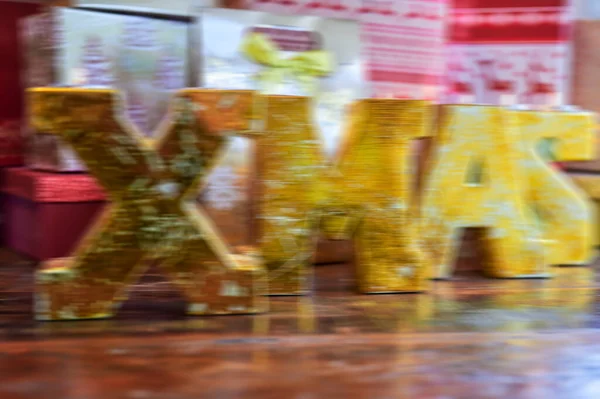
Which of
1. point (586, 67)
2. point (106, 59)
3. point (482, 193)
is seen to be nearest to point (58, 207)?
point (106, 59)

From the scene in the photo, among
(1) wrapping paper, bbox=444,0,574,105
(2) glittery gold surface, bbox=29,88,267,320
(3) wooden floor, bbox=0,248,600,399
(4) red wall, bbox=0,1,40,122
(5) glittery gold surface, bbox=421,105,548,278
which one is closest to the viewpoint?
(3) wooden floor, bbox=0,248,600,399

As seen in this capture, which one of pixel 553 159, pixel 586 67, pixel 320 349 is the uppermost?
pixel 586 67

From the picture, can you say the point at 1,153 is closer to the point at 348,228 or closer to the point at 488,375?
the point at 348,228

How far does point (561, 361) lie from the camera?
0.53 meters

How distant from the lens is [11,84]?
3.18ft

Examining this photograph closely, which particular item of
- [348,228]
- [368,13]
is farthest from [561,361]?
[368,13]

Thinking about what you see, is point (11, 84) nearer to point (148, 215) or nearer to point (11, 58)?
point (11, 58)

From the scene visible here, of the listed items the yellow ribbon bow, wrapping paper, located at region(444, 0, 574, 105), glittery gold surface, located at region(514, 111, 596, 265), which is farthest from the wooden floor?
wrapping paper, located at region(444, 0, 574, 105)

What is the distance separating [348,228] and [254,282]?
135 mm

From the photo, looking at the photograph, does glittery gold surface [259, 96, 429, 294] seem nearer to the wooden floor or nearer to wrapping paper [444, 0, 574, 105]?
the wooden floor

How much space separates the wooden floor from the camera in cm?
47

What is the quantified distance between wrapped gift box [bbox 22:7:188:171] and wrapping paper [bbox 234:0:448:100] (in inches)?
8.1

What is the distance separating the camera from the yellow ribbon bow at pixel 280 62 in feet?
2.81

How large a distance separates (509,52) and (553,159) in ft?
0.93
